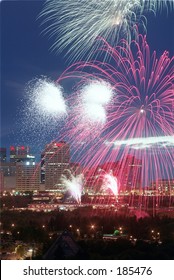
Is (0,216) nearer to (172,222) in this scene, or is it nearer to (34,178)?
(172,222)

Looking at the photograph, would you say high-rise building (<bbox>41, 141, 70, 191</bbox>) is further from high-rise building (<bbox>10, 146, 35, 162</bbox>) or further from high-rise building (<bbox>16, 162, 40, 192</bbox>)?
high-rise building (<bbox>10, 146, 35, 162</bbox>)

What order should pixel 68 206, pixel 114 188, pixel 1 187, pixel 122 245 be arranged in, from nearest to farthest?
pixel 122 245
pixel 114 188
pixel 68 206
pixel 1 187

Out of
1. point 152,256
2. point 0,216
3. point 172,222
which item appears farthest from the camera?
point 0,216

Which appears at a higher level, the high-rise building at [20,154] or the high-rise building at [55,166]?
the high-rise building at [20,154]

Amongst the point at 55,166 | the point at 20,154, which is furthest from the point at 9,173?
the point at 55,166

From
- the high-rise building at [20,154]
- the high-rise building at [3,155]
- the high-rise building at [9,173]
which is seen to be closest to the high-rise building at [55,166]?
the high-rise building at [20,154]

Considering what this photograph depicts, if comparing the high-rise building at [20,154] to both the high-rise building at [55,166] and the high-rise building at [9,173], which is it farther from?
the high-rise building at [55,166]
